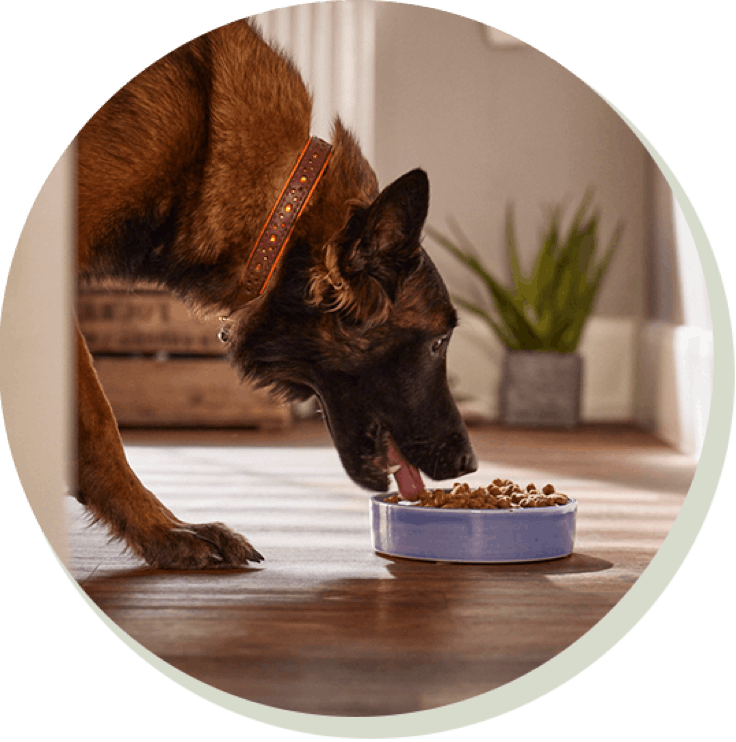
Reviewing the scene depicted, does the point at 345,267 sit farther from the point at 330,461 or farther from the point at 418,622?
the point at 330,461

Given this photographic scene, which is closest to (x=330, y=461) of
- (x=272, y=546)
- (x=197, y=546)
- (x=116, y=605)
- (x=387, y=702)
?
(x=272, y=546)

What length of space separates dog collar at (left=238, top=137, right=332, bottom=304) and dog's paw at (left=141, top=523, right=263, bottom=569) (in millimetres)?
421

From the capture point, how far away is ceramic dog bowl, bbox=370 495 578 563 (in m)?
1.61

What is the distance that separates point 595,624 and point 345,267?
62 cm

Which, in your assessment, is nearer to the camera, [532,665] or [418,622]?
[532,665]

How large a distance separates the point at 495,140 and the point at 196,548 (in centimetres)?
358

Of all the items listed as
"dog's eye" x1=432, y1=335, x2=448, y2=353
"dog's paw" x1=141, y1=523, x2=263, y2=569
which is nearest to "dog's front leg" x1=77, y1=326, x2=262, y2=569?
"dog's paw" x1=141, y1=523, x2=263, y2=569

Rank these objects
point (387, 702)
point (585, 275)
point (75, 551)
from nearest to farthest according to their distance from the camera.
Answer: point (387, 702) → point (75, 551) → point (585, 275)

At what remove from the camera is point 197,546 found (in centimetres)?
153

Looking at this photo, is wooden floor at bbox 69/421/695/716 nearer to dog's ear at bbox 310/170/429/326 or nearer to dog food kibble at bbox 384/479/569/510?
dog food kibble at bbox 384/479/569/510

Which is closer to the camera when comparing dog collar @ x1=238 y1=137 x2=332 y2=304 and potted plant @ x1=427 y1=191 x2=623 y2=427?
dog collar @ x1=238 y1=137 x2=332 y2=304

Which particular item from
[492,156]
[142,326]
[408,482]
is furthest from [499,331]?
[408,482]

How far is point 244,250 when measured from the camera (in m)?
1.54

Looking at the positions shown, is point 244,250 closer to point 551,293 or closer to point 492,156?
point 551,293
